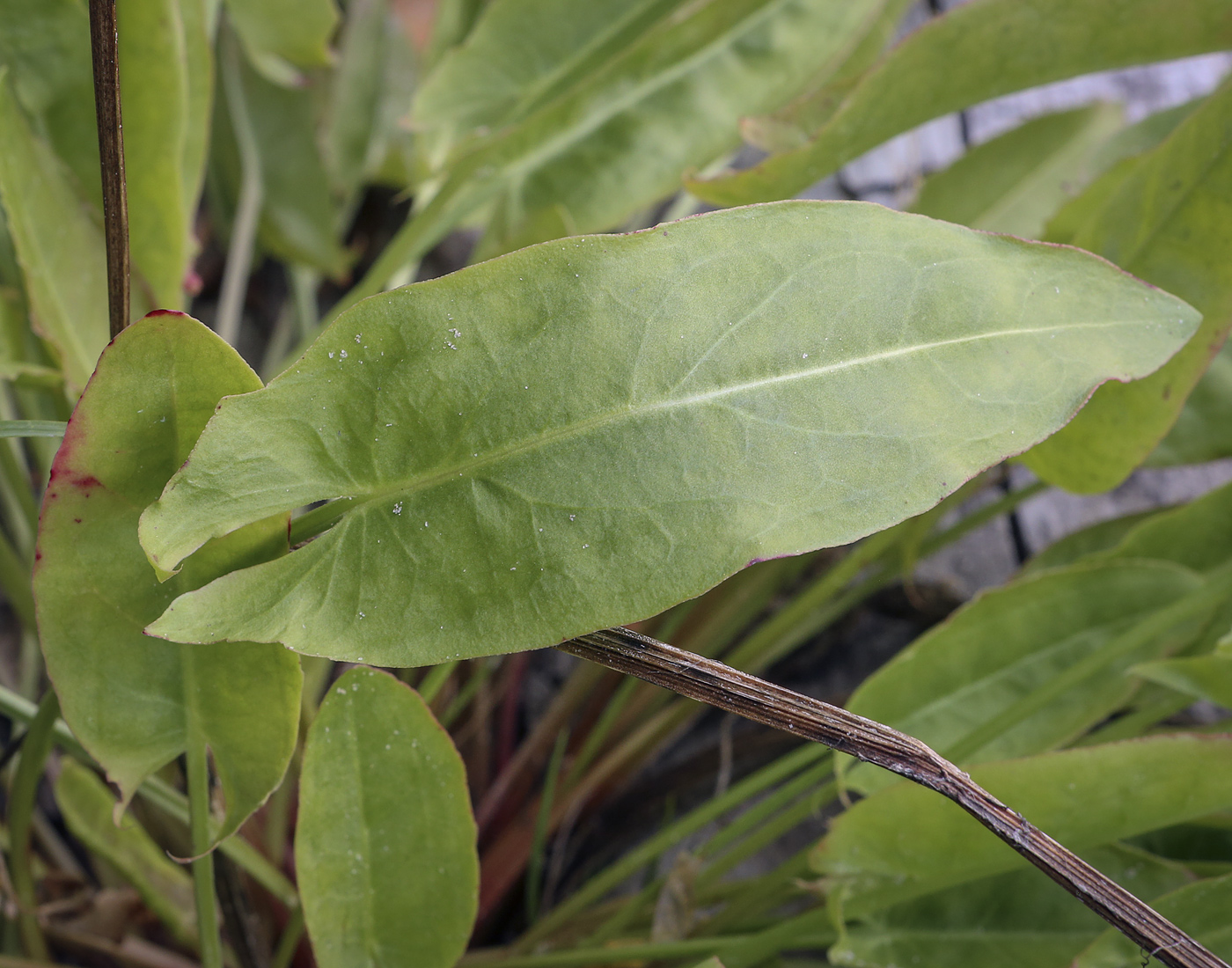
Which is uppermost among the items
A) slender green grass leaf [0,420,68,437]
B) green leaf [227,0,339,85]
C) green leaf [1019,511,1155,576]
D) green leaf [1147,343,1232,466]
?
green leaf [227,0,339,85]

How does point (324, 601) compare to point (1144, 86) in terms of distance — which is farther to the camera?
point (1144, 86)

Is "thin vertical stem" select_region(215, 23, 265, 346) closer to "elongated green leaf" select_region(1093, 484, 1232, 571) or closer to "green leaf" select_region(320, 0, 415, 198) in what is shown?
"green leaf" select_region(320, 0, 415, 198)

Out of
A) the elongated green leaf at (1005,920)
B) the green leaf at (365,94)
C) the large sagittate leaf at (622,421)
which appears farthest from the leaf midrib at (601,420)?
the green leaf at (365,94)

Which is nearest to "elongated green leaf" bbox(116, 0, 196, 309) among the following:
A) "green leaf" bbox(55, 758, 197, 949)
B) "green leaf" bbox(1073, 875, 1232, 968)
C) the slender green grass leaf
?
the slender green grass leaf

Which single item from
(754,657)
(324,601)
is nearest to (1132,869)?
(754,657)

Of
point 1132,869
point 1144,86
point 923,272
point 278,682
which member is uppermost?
point 1144,86

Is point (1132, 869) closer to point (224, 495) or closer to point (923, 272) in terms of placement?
point (923, 272)

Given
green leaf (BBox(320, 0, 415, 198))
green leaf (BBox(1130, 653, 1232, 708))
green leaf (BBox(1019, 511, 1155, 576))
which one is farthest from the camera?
green leaf (BBox(320, 0, 415, 198))

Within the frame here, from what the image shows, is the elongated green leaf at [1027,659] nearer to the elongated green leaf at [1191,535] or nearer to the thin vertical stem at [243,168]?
the elongated green leaf at [1191,535]
